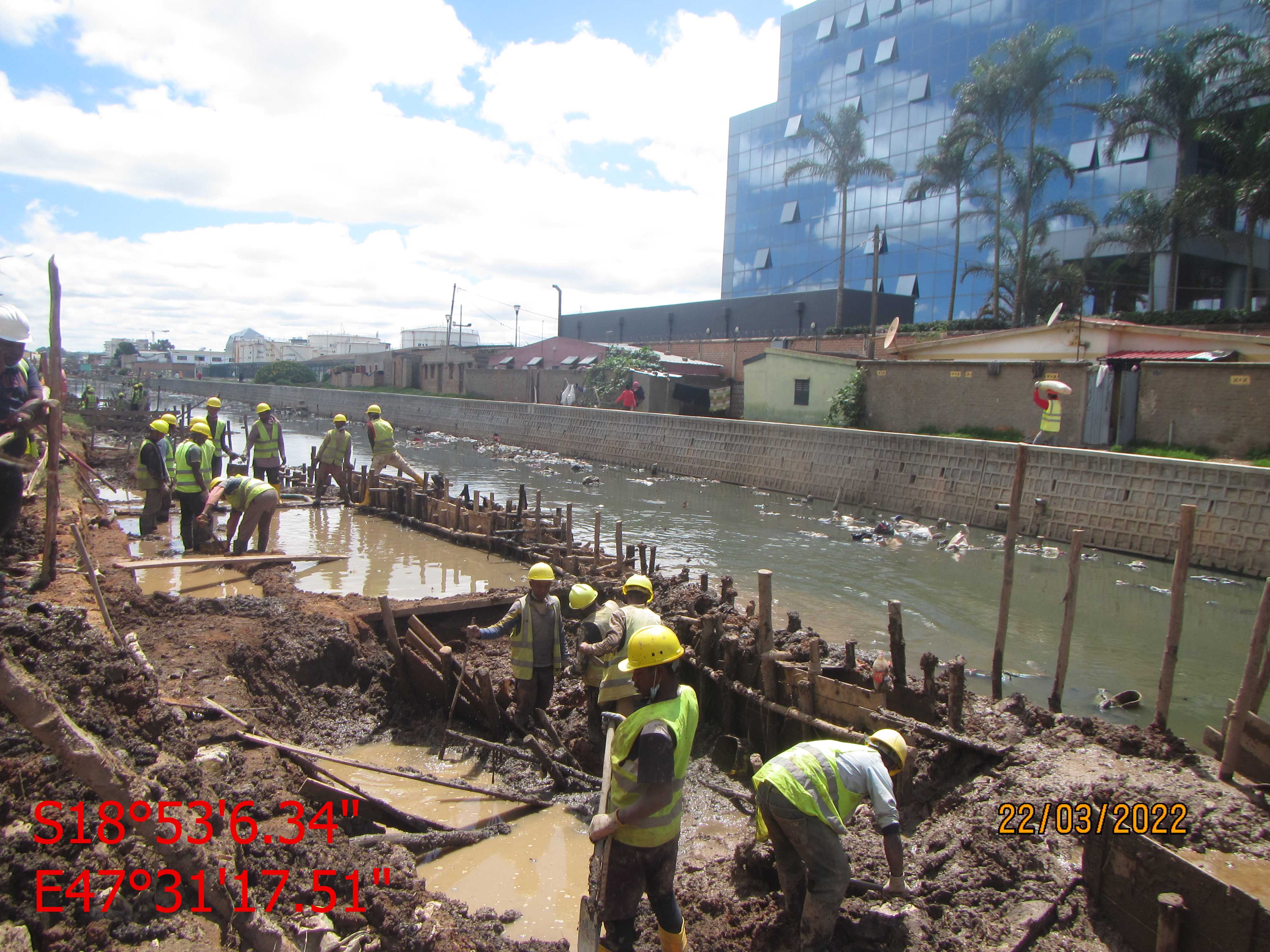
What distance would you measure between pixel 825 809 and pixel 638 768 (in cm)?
98

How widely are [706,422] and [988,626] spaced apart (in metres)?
18.3

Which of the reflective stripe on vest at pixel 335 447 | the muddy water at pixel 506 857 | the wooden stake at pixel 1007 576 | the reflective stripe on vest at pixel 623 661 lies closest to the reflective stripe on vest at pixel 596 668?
the reflective stripe on vest at pixel 623 661

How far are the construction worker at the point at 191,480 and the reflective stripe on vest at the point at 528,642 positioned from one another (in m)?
7.15

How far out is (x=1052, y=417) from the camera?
20172 millimetres

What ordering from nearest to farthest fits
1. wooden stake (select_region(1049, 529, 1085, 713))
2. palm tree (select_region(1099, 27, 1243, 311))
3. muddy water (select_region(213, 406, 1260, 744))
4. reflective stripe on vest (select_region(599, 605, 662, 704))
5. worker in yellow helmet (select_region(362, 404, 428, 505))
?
reflective stripe on vest (select_region(599, 605, 662, 704)) → wooden stake (select_region(1049, 529, 1085, 713)) → muddy water (select_region(213, 406, 1260, 744)) → worker in yellow helmet (select_region(362, 404, 428, 505)) → palm tree (select_region(1099, 27, 1243, 311))

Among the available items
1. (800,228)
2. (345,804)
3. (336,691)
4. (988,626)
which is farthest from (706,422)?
(800,228)

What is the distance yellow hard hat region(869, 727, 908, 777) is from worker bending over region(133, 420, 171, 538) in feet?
38.8

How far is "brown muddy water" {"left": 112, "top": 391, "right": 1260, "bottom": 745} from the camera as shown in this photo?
11070 mm

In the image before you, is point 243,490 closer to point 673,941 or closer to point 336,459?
point 336,459

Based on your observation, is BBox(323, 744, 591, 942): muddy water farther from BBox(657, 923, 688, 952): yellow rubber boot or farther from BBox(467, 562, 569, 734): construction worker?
BBox(657, 923, 688, 952): yellow rubber boot

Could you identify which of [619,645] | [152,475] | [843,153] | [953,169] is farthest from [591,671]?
[843,153]

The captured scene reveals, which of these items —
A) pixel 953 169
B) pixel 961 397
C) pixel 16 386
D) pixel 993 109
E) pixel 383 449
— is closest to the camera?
pixel 16 386

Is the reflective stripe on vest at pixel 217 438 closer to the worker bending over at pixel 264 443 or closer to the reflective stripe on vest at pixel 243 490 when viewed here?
the worker bending over at pixel 264 443

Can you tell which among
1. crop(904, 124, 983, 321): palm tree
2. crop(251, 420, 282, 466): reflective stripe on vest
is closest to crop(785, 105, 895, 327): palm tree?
crop(904, 124, 983, 321): palm tree
